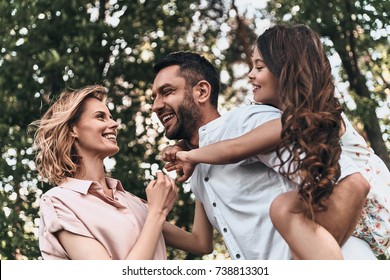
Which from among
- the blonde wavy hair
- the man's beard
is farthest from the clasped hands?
the blonde wavy hair

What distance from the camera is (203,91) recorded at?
4.41 metres

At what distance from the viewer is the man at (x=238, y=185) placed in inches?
134

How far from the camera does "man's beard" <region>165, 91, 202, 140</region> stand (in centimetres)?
425

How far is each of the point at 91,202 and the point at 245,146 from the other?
91 centimetres

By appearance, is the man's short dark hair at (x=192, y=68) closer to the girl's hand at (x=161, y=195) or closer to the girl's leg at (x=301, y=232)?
the girl's hand at (x=161, y=195)

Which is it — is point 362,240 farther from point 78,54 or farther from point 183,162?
point 78,54

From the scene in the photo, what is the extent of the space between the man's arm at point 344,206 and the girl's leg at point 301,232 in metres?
0.08

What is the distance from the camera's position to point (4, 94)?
8797 millimetres

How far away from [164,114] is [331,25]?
16.3 ft

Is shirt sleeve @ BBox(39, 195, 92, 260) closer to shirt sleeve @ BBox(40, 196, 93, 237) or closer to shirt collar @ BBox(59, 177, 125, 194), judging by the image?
shirt sleeve @ BBox(40, 196, 93, 237)

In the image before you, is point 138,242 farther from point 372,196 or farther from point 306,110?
point 372,196

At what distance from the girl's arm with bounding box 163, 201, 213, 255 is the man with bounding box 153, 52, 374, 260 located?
0.31 ft
